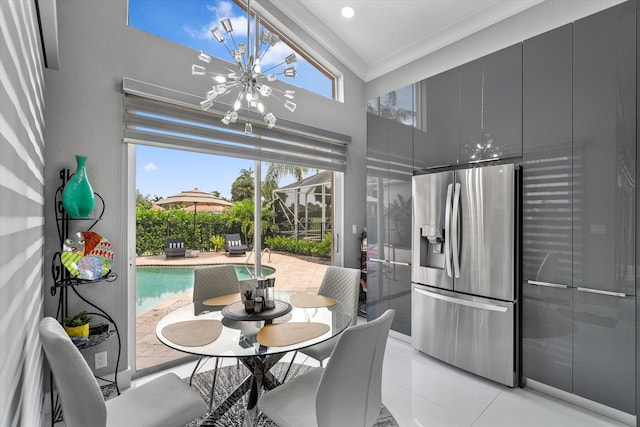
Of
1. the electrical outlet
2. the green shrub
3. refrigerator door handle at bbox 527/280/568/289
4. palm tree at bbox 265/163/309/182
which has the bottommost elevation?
the electrical outlet

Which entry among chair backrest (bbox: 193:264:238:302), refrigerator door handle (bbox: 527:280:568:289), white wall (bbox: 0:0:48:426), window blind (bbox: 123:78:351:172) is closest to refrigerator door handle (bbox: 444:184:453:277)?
refrigerator door handle (bbox: 527:280:568:289)

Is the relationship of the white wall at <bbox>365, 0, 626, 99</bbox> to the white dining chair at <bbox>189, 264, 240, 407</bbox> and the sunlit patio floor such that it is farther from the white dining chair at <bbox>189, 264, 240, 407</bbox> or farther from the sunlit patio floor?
the white dining chair at <bbox>189, 264, 240, 407</bbox>

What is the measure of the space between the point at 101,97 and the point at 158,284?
1.63 metres

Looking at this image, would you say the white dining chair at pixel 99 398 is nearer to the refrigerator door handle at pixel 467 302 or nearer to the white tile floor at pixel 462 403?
the white tile floor at pixel 462 403

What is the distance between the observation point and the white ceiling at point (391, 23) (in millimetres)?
3157

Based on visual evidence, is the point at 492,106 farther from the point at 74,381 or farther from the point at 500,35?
the point at 74,381

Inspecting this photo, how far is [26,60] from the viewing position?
1.22 metres

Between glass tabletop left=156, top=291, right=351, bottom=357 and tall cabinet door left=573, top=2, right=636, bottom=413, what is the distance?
5.60ft

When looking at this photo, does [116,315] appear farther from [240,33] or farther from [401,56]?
[401,56]

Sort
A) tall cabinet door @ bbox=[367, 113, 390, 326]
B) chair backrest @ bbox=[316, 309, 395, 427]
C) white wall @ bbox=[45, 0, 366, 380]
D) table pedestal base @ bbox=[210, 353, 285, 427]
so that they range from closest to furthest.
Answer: chair backrest @ bbox=[316, 309, 395, 427] < table pedestal base @ bbox=[210, 353, 285, 427] < white wall @ bbox=[45, 0, 366, 380] < tall cabinet door @ bbox=[367, 113, 390, 326]

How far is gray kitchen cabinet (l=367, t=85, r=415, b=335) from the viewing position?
10.8 feet

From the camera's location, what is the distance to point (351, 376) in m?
1.37

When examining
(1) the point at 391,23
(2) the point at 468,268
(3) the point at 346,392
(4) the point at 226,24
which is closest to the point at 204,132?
(4) the point at 226,24

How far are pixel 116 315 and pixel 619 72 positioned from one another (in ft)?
13.0
